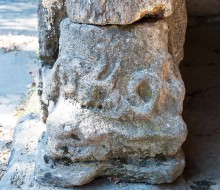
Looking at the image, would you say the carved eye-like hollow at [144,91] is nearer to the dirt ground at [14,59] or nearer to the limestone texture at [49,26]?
the limestone texture at [49,26]

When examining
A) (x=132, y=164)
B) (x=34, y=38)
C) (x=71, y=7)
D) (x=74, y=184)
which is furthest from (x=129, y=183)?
(x=34, y=38)

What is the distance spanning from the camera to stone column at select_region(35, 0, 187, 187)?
152cm

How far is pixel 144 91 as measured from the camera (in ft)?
5.03

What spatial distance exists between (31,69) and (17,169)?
2091 millimetres

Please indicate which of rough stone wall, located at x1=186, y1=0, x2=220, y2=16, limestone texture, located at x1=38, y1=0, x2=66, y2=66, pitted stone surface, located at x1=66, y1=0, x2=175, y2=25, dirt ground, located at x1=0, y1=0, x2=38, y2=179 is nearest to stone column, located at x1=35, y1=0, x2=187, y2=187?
pitted stone surface, located at x1=66, y1=0, x2=175, y2=25

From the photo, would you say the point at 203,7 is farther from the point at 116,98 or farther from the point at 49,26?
the point at 116,98

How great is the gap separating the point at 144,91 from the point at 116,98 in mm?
90

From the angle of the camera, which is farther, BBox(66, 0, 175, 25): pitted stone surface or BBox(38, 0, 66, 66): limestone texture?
BBox(38, 0, 66, 66): limestone texture

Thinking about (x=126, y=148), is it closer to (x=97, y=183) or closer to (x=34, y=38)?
(x=97, y=183)

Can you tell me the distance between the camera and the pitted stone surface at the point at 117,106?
1521 millimetres

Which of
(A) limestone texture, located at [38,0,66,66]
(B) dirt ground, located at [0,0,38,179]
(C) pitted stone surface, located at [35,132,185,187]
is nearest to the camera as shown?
(C) pitted stone surface, located at [35,132,185,187]

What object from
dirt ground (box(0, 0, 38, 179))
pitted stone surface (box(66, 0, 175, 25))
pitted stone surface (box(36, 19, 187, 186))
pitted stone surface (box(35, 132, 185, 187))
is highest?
pitted stone surface (box(66, 0, 175, 25))

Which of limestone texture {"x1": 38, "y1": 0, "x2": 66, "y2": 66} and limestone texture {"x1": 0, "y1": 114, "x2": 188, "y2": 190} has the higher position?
limestone texture {"x1": 38, "y1": 0, "x2": 66, "y2": 66}

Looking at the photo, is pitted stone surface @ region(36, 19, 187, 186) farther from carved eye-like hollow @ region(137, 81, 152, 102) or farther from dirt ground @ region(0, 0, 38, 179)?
dirt ground @ region(0, 0, 38, 179)
